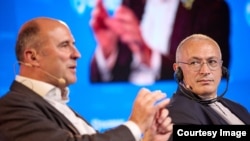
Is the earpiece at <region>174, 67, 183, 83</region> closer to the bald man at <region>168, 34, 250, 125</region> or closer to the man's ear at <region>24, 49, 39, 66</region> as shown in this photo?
the bald man at <region>168, 34, 250, 125</region>

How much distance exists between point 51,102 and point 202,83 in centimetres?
58

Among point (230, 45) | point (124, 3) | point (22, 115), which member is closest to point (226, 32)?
point (230, 45)

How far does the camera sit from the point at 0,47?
2.42 meters

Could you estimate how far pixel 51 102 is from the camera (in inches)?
54.1

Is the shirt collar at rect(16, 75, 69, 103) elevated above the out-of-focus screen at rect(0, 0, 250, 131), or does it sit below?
below

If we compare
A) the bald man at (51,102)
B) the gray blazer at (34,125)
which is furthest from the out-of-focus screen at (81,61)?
the gray blazer at (34,125)

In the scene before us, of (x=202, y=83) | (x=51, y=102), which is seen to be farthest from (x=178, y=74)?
(x=51, y=102)

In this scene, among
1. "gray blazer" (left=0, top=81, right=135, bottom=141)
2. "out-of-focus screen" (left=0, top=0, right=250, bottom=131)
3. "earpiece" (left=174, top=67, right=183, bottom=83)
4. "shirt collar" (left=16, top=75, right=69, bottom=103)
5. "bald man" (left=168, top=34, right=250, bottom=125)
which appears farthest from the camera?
"out-of-focus screen" (left=0, top=0, right=250, bottom=131)

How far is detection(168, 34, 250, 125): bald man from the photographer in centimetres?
165

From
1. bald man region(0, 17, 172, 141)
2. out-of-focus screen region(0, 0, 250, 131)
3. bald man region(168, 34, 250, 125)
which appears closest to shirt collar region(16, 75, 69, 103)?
bald man region(0, 17, 172, 141)

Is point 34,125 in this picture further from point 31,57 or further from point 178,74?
point 178,74

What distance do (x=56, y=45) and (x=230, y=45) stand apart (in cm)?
132

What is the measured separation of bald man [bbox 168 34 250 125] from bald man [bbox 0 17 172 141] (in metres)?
0.32

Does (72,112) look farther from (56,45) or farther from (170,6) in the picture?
(170,6)
